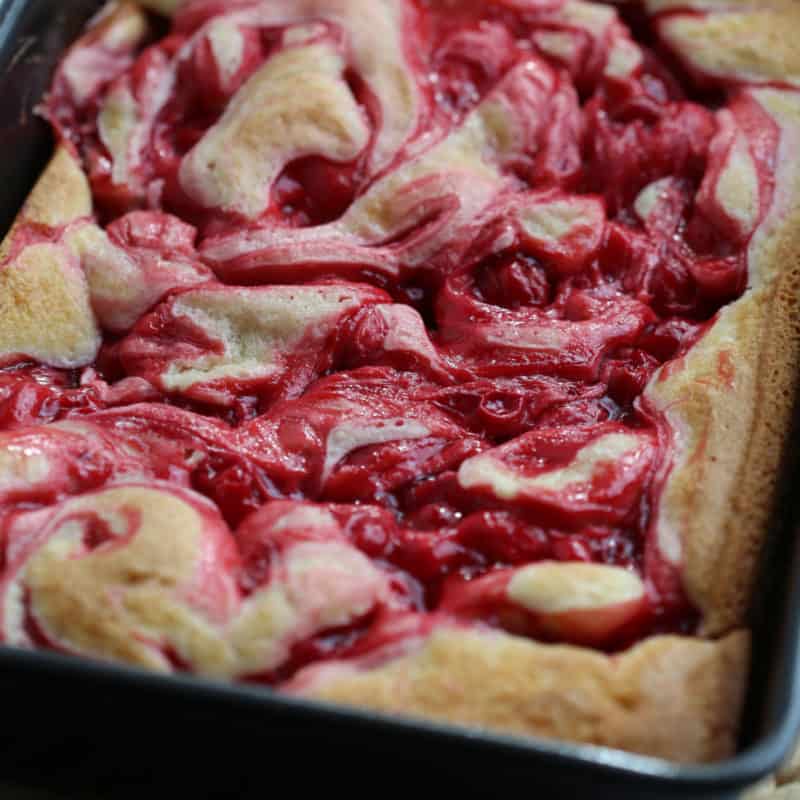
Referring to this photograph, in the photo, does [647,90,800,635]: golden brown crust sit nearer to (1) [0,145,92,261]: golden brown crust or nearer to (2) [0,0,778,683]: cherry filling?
(2) [0,0,778,683]: cherry filling

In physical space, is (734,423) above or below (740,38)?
below

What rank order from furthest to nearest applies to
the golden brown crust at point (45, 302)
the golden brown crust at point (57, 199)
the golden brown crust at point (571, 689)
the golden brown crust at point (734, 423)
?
1. the golden brown crust at point (57, 199)
2. the golden brown crust at point (45, 302)
3. the golden brown crust at point (734, 423)
4. the golden brown crust at point (571, 689)

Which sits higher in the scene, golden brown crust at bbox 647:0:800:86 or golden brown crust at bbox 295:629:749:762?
golden brown crust at bbox 647:0:800:86

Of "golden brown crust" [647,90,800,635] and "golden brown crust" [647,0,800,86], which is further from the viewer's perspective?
"golden brown crust" [647,0,800,86]

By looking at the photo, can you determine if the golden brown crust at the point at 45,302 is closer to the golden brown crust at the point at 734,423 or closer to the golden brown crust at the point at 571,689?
the golden brown crust at the point at 571,689

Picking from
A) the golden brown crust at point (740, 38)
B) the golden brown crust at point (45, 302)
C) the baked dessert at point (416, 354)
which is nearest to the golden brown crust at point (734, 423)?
the baked dessert at point (416, 354)

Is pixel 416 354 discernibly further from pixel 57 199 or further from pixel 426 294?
pixel 57 199

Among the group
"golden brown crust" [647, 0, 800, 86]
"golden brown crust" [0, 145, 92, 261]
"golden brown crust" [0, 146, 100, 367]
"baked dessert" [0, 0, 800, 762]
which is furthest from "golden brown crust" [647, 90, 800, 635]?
"golden brown crust" [0, 145, 92, 261]

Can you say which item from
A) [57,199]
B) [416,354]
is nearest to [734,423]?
[416,354]
